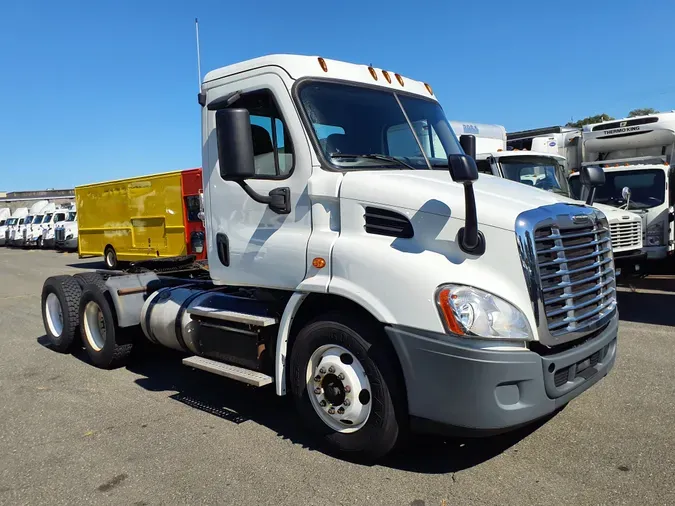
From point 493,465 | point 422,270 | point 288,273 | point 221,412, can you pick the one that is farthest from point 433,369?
point 221,412

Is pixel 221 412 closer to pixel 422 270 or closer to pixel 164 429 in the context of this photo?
pixel 164 429

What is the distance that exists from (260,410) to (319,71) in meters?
2.86

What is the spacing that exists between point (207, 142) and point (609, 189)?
873cm

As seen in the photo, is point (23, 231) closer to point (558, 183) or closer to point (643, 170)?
point (558, 183)

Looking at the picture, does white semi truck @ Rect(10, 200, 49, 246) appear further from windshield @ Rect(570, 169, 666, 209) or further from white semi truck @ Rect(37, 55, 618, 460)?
white semi truck @ Rect(37, 55, 618, 460)

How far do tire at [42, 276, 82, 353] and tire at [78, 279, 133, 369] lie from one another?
0.53ft

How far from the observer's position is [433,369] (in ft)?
11.0

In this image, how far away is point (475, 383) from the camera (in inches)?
127

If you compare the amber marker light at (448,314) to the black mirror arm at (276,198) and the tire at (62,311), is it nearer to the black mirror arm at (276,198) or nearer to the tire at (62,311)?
the black mirror arm at (276,198)

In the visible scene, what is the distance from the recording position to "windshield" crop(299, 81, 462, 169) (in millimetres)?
4145

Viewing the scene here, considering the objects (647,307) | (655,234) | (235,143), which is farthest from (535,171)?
(235,143)

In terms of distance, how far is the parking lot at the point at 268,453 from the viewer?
3.50 meters

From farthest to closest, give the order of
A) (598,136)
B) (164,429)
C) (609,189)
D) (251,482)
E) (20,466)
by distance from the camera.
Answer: (598,136) < (609,189) < (164,429) < (20,466) < (251,482)

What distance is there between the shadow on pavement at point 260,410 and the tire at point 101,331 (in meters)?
0.17
